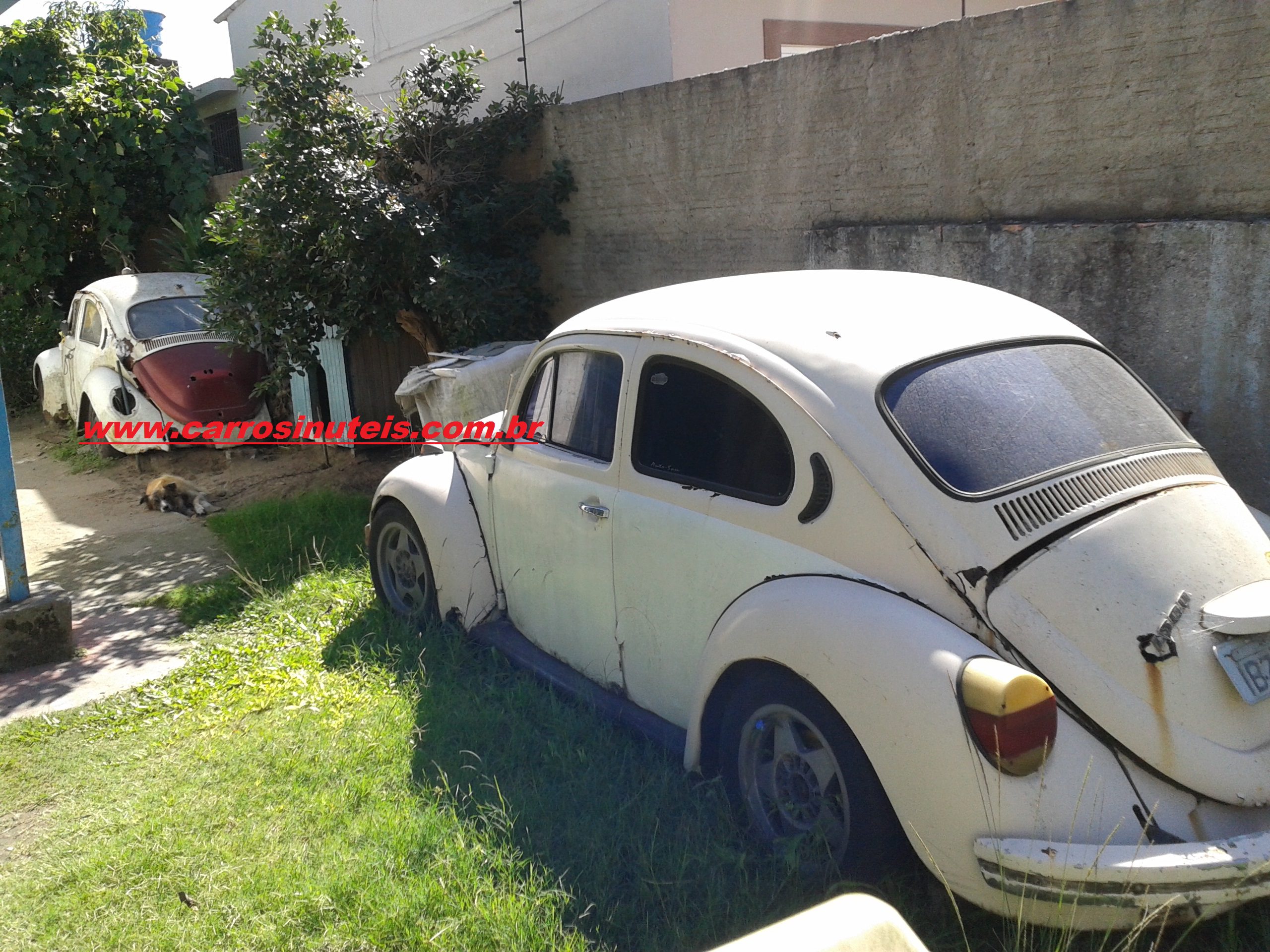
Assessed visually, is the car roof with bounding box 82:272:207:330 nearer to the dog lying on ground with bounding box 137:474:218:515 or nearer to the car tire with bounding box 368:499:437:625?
the dog lying on ground with bounding box 137:474:218:515

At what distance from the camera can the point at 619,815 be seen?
3287 millimetres

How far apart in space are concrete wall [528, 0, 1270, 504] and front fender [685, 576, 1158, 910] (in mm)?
2637

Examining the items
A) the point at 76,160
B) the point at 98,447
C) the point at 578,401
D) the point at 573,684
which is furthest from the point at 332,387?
the point at 76,160

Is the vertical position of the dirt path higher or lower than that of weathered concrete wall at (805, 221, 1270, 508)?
lower

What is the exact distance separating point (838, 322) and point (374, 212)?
4911 millimetres

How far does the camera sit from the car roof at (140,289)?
33.0ft

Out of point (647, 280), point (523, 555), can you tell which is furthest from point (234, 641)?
point (647, 280)

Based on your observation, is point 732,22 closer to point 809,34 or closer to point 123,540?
point 809,34

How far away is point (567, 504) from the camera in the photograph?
3.94m

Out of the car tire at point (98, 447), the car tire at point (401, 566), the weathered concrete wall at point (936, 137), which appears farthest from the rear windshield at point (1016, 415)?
the car tire at point (98, 447)

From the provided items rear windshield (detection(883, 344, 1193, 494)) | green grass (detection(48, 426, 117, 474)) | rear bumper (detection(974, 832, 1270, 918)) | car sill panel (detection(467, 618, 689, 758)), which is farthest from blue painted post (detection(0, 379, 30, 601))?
green grass (detection(48, 426, 117, 474))

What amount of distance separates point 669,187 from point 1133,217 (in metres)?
3.36

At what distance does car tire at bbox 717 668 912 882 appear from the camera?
267 centimetres

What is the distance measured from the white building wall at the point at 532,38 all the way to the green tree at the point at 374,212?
71cm
